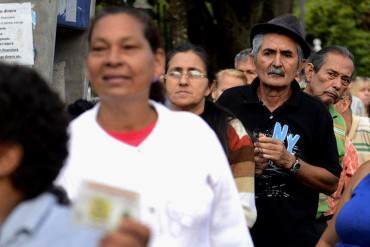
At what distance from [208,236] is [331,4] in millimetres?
31882

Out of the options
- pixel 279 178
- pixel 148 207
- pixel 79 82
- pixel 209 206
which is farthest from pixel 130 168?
pixel 79 82

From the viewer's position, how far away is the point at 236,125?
5.74 m

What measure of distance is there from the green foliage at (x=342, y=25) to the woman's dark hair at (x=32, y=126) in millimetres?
30947

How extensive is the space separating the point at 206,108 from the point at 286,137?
0.83 metres

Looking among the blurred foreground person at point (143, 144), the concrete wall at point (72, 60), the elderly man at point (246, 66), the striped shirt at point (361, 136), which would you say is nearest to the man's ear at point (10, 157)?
the blurred foreground person at point (143, 144)

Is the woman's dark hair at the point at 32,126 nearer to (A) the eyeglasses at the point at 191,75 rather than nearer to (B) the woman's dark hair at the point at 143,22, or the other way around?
(B) the woman's dark hair at the point at 143,22

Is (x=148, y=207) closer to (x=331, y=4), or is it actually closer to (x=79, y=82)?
(x=79, y=82)

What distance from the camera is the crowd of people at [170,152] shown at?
3094 millimetres

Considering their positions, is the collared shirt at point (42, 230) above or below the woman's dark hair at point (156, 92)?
below

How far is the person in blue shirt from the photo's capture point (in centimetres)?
304

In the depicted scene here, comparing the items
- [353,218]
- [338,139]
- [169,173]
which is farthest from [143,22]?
[338,139]

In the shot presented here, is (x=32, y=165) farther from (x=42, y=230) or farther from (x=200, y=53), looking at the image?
(x=200, y=53)

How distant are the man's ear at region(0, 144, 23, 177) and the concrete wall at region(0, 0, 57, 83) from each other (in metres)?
4.26

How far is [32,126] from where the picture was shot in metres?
3.10
